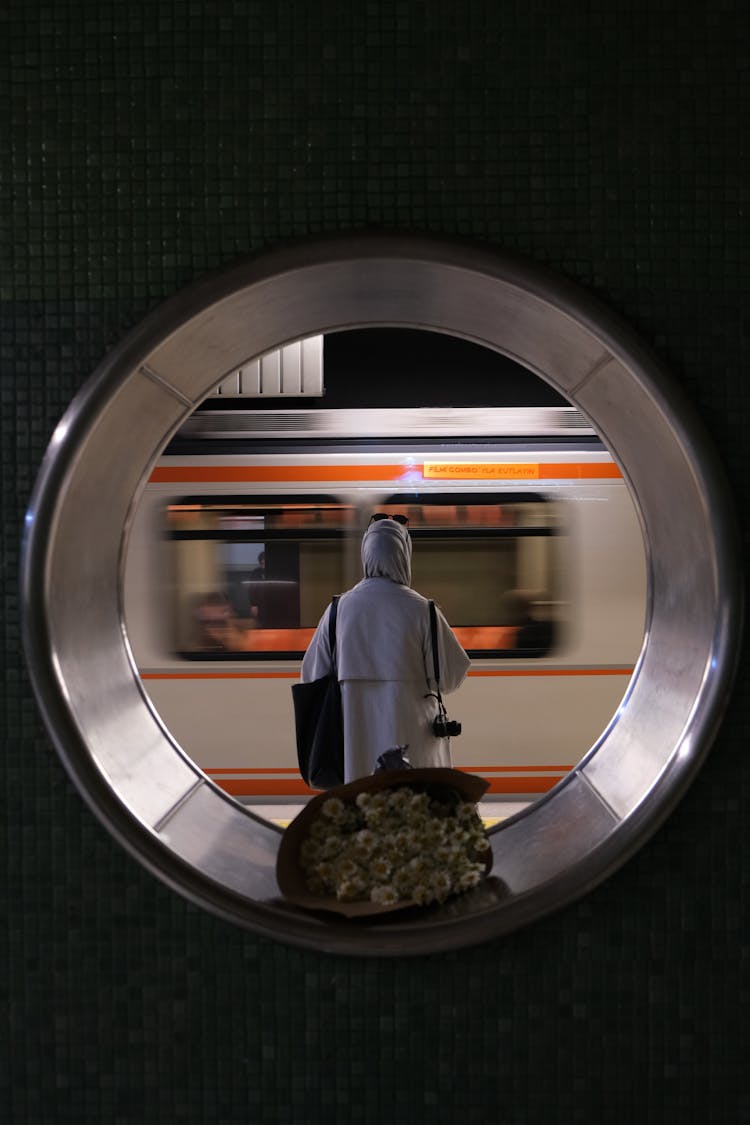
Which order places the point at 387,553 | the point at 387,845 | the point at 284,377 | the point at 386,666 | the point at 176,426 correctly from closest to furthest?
the point at 387,845, the point at 176,426, the point at 386,666, the point at 387,553, the point at 284,377

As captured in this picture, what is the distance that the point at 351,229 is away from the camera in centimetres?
174

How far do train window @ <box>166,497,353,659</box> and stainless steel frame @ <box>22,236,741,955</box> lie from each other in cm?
331

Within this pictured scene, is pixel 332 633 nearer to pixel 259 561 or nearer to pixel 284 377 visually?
pixel 259 561

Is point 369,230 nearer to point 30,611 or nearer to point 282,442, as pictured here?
point 30,611

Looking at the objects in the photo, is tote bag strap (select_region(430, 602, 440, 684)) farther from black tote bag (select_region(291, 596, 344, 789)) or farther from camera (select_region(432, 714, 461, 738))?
black tote bag (select_region(291, 596, 344, 789))

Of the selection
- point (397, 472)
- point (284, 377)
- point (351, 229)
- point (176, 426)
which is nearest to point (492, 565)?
point (397, 472)

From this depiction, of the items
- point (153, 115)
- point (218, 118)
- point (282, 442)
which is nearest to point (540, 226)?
point (218, 118)

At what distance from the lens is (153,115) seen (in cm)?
175

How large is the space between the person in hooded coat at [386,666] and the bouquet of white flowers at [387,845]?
4.97 feet

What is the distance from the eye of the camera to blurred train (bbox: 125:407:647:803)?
548 cm

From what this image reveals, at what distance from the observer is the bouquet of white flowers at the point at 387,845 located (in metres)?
1.83

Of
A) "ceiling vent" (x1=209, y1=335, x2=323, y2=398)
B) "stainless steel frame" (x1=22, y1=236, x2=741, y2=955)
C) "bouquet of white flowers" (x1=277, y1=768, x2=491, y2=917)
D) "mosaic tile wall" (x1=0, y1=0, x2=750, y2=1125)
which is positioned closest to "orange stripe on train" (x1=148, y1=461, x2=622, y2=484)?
"ceiling vent" (x1=209, y1=335, x2=323, y2=398)

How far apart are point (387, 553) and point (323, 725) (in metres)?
0.67

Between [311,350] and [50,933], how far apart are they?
431 cm
